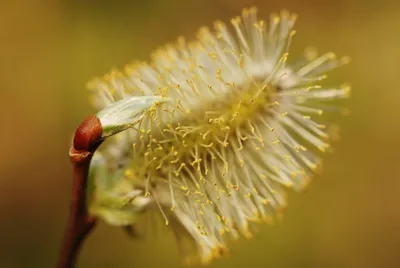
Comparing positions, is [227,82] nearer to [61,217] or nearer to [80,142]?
[80,142]

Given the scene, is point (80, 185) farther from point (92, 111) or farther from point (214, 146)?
point (92, 111)

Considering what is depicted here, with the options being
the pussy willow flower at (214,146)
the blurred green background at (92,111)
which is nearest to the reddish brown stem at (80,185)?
the pussy willow flower at (214,146)

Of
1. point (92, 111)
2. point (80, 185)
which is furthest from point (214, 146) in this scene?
point (92, 111)

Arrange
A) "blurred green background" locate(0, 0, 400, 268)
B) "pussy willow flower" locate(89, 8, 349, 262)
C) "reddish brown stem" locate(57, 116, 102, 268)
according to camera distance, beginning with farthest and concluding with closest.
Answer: "blurred green background" locate(0, 0, 400, 268)
"pussy willow flower" locate(89, 8, 349, 262)
"reddish brown stem" locate(57, 116, 102, 268)

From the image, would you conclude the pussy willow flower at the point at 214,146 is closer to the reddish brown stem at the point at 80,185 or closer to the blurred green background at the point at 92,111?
the reddish brown stem at the point at 80,185

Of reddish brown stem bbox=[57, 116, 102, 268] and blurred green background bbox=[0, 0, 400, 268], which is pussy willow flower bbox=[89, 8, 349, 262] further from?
blurred green background bbox=[0, 0, 400, 268]

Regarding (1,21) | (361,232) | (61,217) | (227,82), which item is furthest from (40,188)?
(227,82)

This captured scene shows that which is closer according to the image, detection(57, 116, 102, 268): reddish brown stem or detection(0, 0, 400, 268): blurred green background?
detection(57, 116, 102, 268): reddish brown stem

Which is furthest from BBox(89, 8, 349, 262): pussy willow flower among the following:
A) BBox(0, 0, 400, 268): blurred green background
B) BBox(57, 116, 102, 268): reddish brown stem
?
BBox(0, 0, 400, 268): blurred green background
